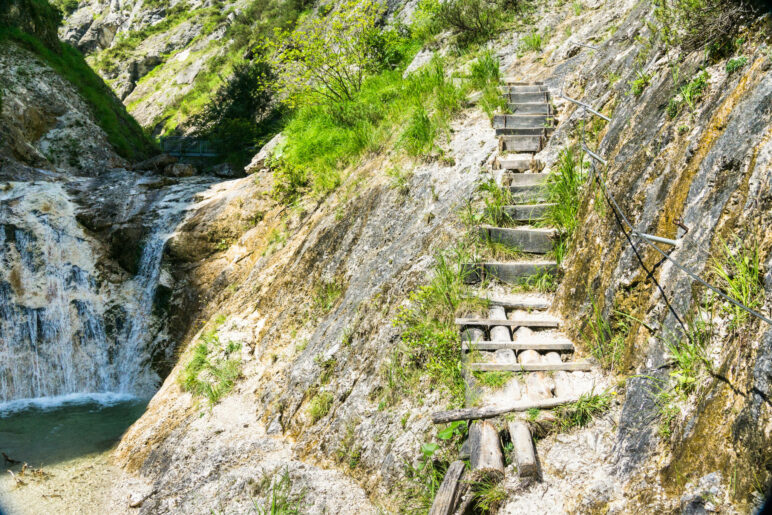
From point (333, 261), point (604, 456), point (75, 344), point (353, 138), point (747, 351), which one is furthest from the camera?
point (75, 344)

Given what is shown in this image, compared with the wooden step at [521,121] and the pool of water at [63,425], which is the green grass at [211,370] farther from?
the wooden step at [521,121]

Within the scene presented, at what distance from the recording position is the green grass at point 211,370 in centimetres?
611

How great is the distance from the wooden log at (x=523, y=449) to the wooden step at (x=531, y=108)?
515 centimetres

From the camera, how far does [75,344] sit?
974 cm

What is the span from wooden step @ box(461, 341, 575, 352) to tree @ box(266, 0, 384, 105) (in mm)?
8485

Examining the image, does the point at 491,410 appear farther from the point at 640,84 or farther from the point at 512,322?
the point at 640,84

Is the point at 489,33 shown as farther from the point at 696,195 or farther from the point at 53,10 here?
the point at 53,10

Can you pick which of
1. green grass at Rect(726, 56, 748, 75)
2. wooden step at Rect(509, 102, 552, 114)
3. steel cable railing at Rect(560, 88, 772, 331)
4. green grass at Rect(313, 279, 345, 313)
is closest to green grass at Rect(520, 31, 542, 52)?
wooden step at Rect(509, 102, 552, 114)

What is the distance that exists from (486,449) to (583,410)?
1.96 ft

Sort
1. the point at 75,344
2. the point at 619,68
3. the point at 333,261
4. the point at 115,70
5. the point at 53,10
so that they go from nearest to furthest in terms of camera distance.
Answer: the point at 619,68
the point at 333,261
the point at 75,344
the point at 53,10
the point at 115,70

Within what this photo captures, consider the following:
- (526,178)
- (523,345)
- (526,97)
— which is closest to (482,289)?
(523,345)

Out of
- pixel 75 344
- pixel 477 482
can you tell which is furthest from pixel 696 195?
pixel 75 344

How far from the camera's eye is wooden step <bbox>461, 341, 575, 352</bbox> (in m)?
3.47

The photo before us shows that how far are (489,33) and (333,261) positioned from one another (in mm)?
7243
